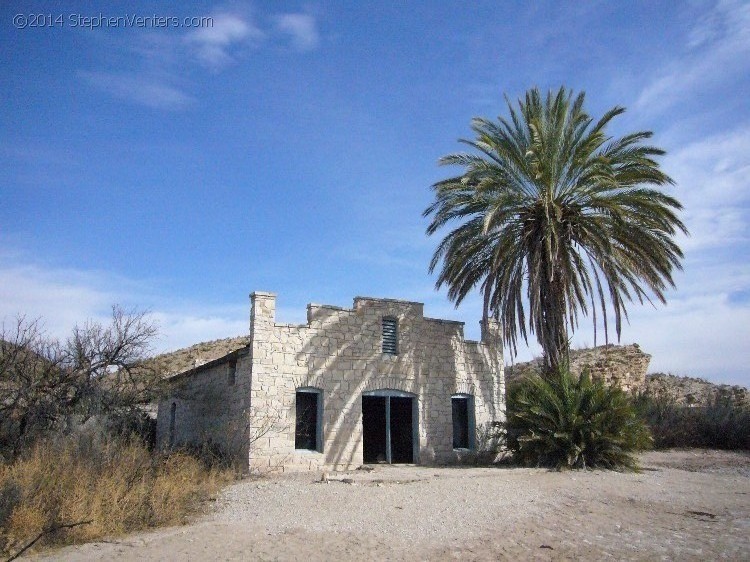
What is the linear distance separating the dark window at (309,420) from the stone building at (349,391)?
0.09 ft

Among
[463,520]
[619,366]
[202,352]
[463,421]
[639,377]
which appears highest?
[202,352]

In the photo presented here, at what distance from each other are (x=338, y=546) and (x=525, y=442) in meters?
9.14

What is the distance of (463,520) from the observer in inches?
428

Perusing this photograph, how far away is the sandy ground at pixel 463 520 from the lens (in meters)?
9.04

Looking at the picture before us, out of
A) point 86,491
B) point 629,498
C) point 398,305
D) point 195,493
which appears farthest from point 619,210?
point 86,491

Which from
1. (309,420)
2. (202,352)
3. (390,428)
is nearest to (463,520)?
(309,420)

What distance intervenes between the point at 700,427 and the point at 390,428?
464 inches

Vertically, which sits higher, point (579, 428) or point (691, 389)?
point (691, 389)

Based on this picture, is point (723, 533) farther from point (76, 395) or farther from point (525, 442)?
point (76, 395)

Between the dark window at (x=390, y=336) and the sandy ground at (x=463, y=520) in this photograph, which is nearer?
the sandy ground at (x=463, y=520)

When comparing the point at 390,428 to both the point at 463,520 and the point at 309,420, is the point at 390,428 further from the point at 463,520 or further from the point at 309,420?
the point at 463,520

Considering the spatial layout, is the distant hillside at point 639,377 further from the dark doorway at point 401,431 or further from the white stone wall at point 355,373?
the dark doorway at point 401,431

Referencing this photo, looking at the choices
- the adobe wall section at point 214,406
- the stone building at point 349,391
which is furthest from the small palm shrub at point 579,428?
the adobe wall section at point 214,406

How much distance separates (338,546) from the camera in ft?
30.7
